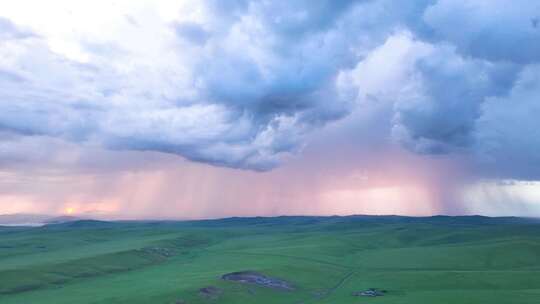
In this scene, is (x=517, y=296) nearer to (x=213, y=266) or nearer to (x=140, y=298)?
(x=140, y=298)

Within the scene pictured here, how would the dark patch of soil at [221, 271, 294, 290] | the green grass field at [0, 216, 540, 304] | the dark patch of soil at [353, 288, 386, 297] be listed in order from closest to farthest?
the green grass field at [0, 216, 540, 304] < the dark patch of soil at [353, 288, 386, 297] < the dark patch of soil at [221, 271, 294, 290]

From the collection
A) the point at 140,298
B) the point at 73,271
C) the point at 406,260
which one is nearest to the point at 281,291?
the point at 140,298

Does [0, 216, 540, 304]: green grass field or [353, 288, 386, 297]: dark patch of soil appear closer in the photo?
[0, 216, 540, 304]: green grass field

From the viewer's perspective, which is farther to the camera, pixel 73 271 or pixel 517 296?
pixel 73 271

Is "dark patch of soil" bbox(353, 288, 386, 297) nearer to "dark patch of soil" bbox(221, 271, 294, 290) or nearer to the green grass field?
the green grass field

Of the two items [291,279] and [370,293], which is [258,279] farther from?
[370,293]

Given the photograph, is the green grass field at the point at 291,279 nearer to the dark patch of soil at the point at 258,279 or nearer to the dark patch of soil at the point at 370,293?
the dark patch of soil at the point at 370,293

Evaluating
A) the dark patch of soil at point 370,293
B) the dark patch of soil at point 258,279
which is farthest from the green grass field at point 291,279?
the dark patch of soil at point 258,279

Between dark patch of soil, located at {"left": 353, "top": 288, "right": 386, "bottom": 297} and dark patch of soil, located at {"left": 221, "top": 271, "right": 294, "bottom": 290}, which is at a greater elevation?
dark patch of soil, located at {"left": 221, "top": 271, "right": 294, "bottom": 290}

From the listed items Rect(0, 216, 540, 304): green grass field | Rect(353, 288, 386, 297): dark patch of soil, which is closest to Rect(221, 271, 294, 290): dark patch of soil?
Rect(0, 216, 540, 304): green grass field
